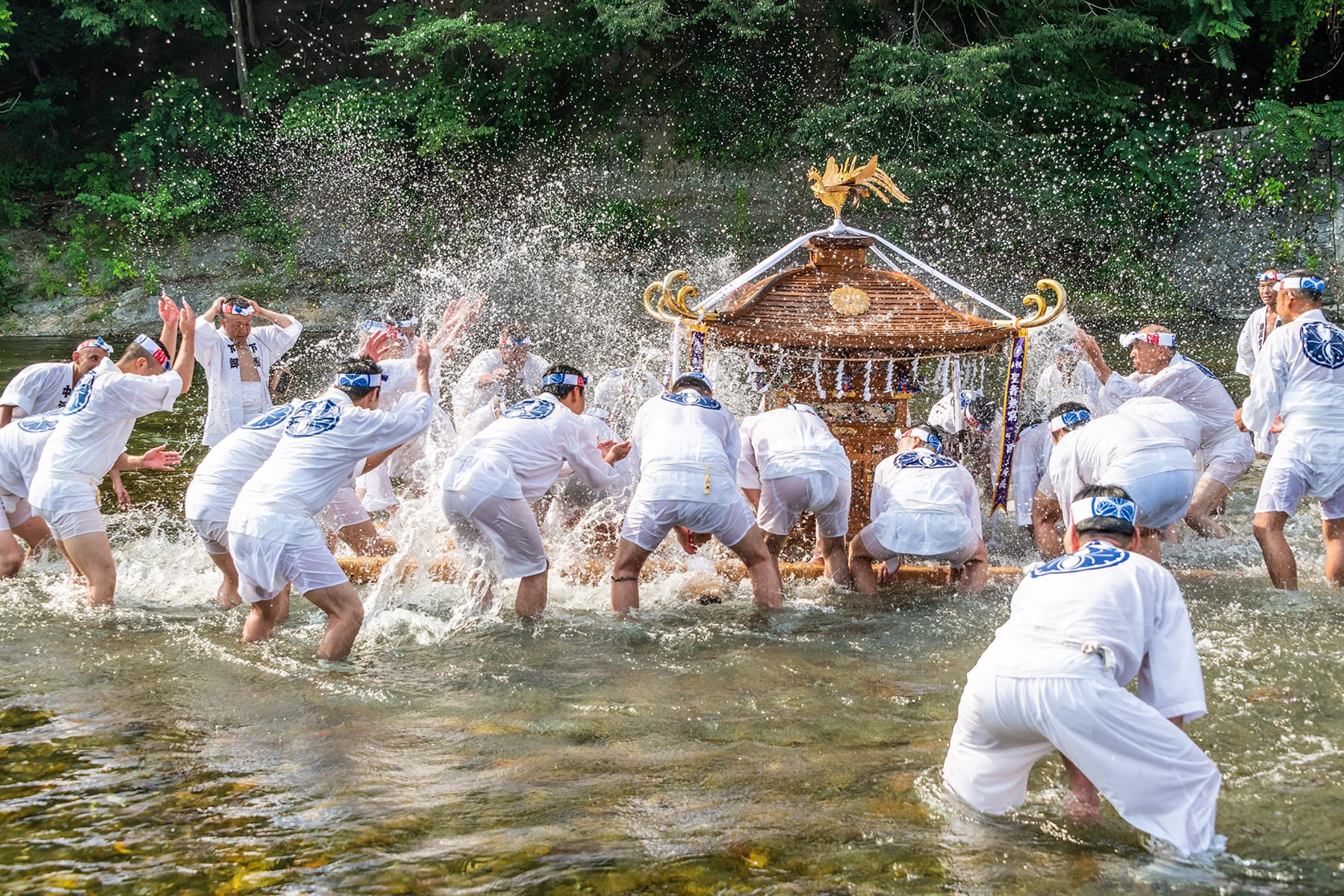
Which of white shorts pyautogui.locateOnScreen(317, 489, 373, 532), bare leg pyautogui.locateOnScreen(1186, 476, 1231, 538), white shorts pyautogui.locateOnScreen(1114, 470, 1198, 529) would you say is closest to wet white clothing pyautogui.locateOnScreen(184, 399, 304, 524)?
white shorts pyautogui.locateOnScreen(317, 489, 373, 532)

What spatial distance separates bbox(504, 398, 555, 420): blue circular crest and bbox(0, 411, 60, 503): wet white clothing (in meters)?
2.56

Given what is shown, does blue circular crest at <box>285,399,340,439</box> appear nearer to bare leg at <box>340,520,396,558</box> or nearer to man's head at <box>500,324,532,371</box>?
bare leg at <box>340,520,396,558</box>

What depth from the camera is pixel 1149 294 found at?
1914 centimetres

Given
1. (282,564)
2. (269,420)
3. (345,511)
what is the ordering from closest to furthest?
(282,564) → (269,420) → (345,511)

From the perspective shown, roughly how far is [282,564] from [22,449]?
2.35 meters

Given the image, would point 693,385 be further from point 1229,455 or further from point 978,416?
point 1229,455

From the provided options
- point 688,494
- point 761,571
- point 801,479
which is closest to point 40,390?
point 688,494

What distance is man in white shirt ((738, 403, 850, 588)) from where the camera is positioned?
277 inches

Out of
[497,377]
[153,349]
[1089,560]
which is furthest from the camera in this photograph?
[497,377]

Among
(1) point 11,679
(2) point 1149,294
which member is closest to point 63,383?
(1) point 11,679

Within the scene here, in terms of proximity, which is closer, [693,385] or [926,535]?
[926,535]

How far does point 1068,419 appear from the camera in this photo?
7.23 m

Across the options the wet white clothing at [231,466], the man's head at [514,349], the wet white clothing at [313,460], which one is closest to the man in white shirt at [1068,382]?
the man's head at [514,349]

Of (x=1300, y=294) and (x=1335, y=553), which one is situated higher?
(x=1300, y=294)
